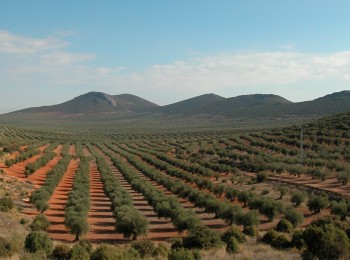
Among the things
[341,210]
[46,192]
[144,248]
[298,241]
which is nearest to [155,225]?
[46,192]

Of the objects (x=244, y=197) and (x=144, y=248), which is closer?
(x=144, y=248)

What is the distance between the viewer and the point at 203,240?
69.2 ft

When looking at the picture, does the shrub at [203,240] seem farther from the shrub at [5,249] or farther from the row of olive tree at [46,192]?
the row of olive tree at [46,192]

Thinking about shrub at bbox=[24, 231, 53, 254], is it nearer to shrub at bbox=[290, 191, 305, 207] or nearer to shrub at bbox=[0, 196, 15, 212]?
shrub at bbox=[0, 196, 15, 212]

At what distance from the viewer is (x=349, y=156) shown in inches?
2534

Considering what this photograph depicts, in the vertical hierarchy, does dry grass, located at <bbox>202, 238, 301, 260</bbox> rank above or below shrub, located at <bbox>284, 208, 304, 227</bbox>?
above

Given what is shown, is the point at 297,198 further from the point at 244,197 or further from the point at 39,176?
the point at 39,176

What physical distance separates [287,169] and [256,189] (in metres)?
11.0

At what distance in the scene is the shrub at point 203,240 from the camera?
2095cm

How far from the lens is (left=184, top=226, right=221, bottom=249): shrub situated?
21.0 metres

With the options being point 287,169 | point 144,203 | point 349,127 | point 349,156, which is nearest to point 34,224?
point 144,203

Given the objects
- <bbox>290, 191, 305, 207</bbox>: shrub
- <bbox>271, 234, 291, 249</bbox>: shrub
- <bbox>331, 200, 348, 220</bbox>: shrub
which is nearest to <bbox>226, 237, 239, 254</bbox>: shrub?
<bbox>271, 234, 291, 249</bbox>: shrub

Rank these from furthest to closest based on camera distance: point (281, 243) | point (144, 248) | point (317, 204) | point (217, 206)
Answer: point (317, 204) → point (217, 206) → point (281, 243) → point (144, 248)

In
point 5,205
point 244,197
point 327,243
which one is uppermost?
point 327,243
